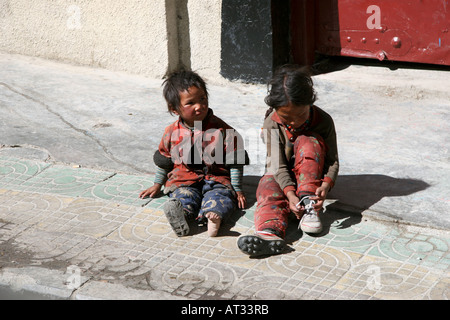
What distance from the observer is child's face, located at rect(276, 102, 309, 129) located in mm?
3492

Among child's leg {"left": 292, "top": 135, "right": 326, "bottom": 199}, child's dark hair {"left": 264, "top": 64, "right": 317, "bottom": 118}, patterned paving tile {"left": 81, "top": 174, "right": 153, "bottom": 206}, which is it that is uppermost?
child's dark hair {"left": 264, "top": 64, "right": 317, "bottom": 118}

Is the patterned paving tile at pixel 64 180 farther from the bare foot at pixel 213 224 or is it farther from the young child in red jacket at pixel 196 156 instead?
the bare foot at pixel 213 224

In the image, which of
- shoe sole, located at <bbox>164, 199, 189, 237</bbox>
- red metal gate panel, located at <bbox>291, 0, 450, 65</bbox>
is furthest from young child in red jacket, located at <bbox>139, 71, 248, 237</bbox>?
red metal gate panel, located at <bbox>291, 0, 450, 65</bbox>

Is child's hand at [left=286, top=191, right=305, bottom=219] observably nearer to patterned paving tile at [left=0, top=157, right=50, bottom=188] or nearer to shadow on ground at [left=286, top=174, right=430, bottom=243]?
shadow on ground at [left=286, top=174, right=430, bottom=243]

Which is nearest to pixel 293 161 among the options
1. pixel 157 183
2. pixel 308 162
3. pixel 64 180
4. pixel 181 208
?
pixel 308 162

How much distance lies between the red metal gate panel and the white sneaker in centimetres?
257

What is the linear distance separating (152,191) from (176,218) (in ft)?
1.70

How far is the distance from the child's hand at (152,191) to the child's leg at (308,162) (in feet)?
2.79

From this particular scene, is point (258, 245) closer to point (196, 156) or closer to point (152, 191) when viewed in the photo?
point (196, 156)

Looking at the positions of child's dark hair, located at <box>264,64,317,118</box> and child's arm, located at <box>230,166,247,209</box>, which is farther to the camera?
child's arm, located at <box>230,166,247,209</box>

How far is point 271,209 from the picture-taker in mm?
Answer: 3518

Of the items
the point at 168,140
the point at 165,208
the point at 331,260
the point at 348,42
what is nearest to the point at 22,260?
the point at 165,208

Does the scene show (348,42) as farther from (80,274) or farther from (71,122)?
(80,274)

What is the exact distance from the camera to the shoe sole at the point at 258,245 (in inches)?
126
